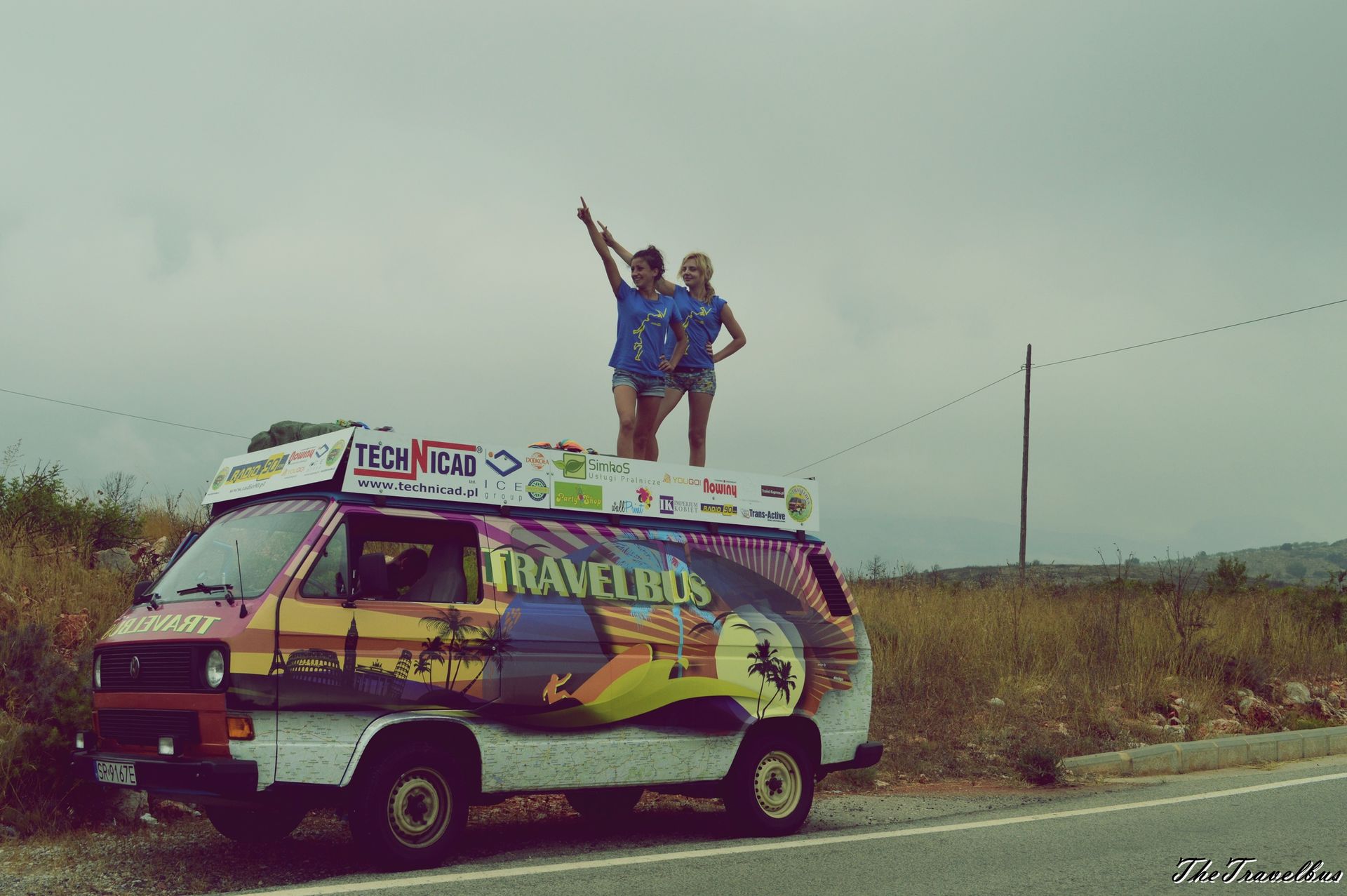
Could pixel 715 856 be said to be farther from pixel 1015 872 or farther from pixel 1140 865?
pixel 1140 865

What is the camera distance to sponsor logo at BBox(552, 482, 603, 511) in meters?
7.91

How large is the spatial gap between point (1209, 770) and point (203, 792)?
10222mm

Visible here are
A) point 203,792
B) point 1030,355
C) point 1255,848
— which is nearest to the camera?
point 203,792

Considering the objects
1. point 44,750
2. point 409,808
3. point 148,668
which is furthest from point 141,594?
point 409,808

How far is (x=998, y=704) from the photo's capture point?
14.9 meters

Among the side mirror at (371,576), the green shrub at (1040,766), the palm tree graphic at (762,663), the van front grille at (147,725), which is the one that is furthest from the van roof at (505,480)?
the green shrub at (1040,766)

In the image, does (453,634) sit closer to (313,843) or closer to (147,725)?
(147,725)

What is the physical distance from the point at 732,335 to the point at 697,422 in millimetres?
909

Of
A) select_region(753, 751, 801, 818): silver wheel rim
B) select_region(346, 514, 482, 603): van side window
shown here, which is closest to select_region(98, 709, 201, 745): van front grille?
select_region(346, 514, 482, 603): van side window

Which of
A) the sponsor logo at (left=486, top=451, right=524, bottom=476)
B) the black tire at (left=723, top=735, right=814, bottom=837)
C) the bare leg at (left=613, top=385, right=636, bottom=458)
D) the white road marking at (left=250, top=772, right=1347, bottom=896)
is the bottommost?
the white road marking at (left=250, top=772, right=1347, bottom=896)

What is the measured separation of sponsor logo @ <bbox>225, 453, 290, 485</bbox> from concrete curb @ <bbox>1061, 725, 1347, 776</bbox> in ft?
25.9

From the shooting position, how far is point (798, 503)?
945cm

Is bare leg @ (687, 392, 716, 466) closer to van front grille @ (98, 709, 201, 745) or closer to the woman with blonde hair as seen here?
the woman with blonde hair

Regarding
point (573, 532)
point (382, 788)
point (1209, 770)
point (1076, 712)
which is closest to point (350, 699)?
point (382, 788)
